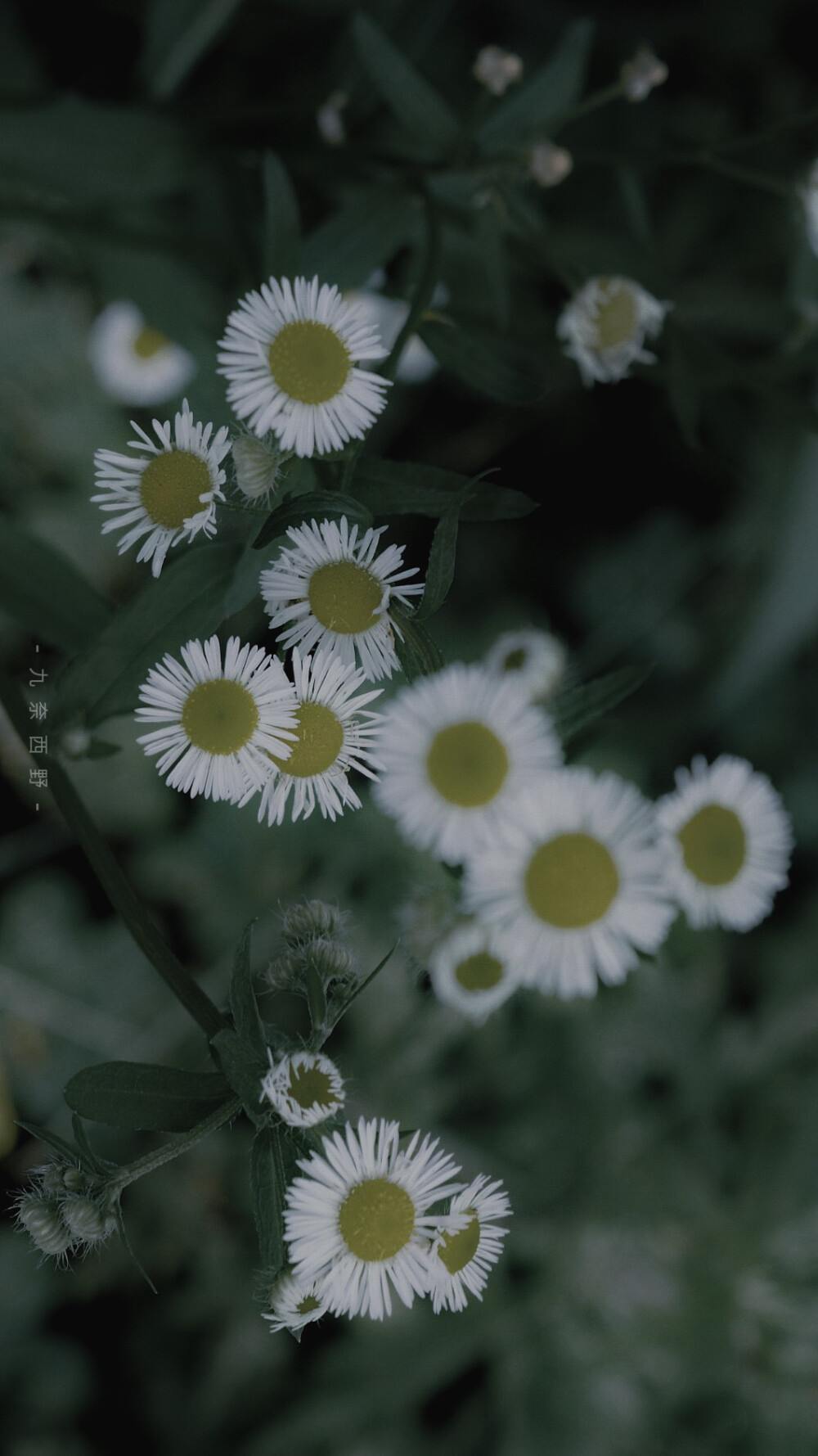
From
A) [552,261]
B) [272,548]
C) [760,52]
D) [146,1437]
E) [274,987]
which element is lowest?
[146,1437]

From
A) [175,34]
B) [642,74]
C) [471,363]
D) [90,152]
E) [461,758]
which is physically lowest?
[461,758]

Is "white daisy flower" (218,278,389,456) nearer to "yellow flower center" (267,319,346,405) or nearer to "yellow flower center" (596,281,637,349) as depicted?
"yellow flower center" (267,319,346,405)

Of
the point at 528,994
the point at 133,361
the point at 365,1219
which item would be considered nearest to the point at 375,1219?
the point at 365,1219

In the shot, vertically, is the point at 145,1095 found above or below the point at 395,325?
below

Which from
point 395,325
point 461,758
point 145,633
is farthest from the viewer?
point 395,325

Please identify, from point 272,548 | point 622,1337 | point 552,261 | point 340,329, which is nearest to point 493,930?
point 272,548

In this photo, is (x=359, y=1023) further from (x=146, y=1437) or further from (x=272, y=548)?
(x=272, y=548)

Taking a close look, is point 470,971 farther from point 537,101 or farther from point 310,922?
point 537,101
